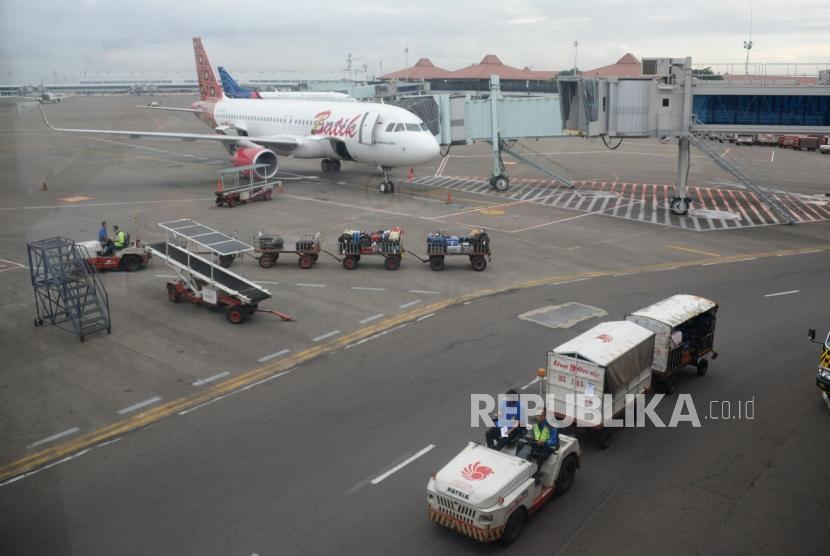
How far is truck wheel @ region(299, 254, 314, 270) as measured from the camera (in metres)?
29.3

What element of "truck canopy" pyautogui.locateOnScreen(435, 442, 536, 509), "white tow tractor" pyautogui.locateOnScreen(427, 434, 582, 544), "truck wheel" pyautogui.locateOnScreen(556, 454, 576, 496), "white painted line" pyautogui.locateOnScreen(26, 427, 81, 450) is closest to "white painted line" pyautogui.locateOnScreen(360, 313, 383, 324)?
"white painted line" pyautogui.locateOnScreen(26, 427, 81, 450)

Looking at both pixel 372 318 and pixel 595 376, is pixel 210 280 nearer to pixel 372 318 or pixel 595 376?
pixel 372 318

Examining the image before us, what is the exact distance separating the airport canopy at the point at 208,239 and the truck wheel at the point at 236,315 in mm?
2400

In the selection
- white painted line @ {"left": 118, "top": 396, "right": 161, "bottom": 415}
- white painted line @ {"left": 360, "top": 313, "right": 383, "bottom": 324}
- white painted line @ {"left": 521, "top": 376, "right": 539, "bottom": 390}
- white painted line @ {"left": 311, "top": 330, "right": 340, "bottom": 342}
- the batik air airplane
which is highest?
the batik air airplane

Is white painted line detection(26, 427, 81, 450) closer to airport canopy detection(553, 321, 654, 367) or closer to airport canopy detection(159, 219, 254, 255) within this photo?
airport canopy detection(159, 219, 254, 255)

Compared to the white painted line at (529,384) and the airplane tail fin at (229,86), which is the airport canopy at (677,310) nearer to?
the white painted line at (529,384)

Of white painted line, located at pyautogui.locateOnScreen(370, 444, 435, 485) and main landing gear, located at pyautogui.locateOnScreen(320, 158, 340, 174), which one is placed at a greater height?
main landing gear, located at pyautogui.locateOnScreen(320, 158, 340, 174)

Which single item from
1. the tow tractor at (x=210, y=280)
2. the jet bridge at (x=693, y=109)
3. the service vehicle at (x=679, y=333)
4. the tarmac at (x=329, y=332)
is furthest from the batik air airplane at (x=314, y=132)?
the service vehicle at (x=679, y=333)

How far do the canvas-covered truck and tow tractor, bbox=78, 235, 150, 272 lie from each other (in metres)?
19.5

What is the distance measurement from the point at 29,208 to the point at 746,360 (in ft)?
124

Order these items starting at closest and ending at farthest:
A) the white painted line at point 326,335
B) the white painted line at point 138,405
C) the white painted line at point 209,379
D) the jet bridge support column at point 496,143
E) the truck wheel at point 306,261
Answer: the white painted line at point 138,405, the white painted line at point 209,379, the white painted line at point 326,335, the truck wheel at point 306,261, the jet bridge support column at point 496,143

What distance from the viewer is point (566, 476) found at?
1365cm

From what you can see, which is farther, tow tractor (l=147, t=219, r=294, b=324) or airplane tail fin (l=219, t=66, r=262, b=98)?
airplane tail fin (l=219, t=66, r=262, b=98)

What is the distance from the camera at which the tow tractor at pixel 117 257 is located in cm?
2866
